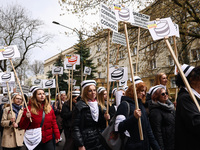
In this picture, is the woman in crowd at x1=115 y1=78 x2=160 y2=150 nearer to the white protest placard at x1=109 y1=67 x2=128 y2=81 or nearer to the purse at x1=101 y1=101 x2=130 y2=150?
the purse at x1=101 y1=101 x2=130 y2=150

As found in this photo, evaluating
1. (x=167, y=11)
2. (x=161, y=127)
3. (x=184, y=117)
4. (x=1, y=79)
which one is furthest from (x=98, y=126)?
(x=167, y=11)

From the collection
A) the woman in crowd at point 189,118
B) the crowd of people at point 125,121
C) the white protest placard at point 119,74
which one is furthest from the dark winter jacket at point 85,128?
the woman in crowd at point 189,118

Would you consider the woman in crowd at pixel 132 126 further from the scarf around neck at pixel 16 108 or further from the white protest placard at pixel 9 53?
the white protest placard at pixel 9 53

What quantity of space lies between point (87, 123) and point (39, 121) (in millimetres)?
1142

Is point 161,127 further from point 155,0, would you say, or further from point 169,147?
point 155,0

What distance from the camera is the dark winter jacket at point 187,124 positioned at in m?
1.92

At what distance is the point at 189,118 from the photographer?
194 centimetres

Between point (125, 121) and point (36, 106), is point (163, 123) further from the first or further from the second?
point (36, 106)

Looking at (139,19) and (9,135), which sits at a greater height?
(139,19)

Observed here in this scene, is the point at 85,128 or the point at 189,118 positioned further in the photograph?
the point at 85,128

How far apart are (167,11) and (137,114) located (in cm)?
803

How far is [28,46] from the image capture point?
75.9 feet

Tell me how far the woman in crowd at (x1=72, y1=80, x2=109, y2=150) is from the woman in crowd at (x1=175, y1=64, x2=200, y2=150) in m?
1.70

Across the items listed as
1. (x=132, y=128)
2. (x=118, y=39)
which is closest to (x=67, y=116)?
(x=118, y=39)
